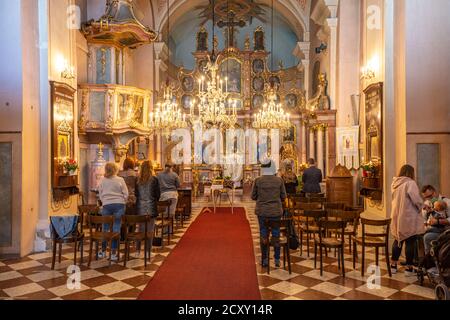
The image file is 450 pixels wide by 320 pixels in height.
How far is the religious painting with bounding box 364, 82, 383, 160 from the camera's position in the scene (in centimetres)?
721

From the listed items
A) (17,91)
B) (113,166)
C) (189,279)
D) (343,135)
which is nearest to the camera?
(189,279)

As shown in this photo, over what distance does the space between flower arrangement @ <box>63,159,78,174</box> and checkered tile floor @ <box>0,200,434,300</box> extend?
1.95 metres

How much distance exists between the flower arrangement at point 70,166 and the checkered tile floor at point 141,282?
1.95 metres

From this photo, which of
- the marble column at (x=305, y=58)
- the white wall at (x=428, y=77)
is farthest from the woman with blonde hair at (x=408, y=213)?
the marble column at (x=305, y=58)

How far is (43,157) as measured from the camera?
721cm

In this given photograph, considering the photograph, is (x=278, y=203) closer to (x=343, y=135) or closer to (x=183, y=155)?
(x=343, y=135)

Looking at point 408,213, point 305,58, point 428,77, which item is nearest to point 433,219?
point 408,213

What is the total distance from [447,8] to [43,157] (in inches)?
278

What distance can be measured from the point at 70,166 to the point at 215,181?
5.35 metres

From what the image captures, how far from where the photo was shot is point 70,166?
7.67 metres

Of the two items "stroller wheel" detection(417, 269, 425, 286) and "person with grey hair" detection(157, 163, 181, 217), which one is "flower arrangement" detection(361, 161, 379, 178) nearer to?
"stroller wheel" detection(417, 269, 425, 286)

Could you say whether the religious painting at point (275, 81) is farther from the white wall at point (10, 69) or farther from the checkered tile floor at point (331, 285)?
the checkered tile floor at point (331, 285)

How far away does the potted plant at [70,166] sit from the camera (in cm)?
765
